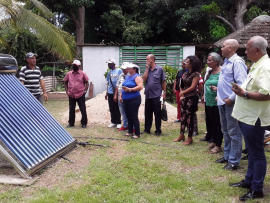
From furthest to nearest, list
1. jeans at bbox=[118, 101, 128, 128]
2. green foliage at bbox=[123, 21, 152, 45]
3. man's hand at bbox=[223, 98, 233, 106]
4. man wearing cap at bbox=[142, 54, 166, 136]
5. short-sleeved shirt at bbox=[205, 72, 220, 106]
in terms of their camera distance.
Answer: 1. green foliage at bbox=[123, 21, 152, 45]
2. jeans at bbox=[118, 101, 128, 128]
3. man wearing cap at bbox=[142, 54, 166, 136]
4. short-sleeved shirt at bbox=[205, 72, 220, 106]
5. man's hand at bbox=[223, 98, 233, 106]

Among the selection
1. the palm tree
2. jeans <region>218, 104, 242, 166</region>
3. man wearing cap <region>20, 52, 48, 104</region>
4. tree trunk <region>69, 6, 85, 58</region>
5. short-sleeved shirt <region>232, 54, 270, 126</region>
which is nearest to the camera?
short-sleeved shirt <region>232, 54, 270, 126</region>

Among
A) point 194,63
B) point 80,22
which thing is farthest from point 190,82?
point 80,22

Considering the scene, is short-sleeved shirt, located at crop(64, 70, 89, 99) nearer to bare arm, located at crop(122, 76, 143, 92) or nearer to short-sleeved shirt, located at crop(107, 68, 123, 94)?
short-sleeved shirt, located at crop(107, 68, 123, 94)

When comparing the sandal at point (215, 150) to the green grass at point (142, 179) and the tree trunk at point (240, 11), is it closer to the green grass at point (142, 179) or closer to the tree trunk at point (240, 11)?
the green grass at point (142, 179)

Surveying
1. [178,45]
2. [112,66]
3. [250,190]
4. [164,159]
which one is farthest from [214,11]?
[250,190]

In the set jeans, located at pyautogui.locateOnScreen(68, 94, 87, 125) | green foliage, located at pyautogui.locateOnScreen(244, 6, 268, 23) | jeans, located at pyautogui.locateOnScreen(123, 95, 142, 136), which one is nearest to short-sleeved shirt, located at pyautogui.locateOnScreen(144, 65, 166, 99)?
jeans, located at pyautogui.locateOnScreen(123, 95, 142, 136)

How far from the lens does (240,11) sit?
1725 centimetres

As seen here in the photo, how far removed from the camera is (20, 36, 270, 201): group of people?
3.22 metres

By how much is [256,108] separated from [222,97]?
1112 mm

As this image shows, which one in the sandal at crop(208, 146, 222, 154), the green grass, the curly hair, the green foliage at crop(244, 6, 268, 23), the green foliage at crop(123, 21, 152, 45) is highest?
the green foliage at crop(244, 6, 268, 23)

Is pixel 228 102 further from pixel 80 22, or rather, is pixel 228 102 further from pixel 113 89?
pixel 80 22

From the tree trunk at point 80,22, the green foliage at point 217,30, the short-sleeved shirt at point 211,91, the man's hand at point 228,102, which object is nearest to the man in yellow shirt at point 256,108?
the man's hand at point 228,102

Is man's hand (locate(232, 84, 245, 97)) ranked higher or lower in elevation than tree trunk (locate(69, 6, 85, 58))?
lower

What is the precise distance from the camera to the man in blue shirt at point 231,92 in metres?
4.09
